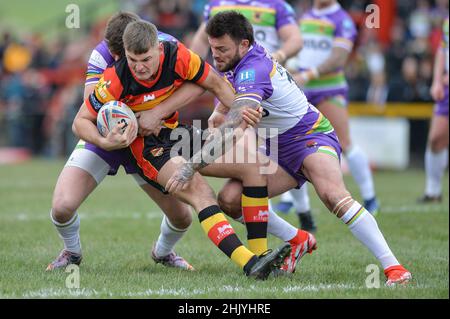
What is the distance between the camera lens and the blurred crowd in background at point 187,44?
17406mm

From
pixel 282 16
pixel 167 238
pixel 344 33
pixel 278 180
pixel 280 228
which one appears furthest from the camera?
pixel 344 33

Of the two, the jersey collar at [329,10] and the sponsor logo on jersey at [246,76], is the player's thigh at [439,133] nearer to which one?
the jersey collar at [329,10]

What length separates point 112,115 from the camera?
5.86m

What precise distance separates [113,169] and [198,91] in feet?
3.04

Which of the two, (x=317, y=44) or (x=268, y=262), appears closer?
(x=268, y=262)

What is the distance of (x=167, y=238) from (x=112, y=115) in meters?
1.31

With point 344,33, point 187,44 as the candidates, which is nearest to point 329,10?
point 344,33

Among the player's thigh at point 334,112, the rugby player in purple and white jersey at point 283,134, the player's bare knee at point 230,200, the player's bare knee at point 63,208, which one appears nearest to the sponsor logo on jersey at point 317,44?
the player's thigh at point 334,112

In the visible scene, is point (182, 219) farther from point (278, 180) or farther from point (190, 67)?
point (190, 67)

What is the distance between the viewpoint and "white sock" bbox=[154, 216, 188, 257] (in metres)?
6.65

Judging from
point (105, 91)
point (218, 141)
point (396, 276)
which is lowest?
point (396, 276)

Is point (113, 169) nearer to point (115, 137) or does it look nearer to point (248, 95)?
point (115, 137)

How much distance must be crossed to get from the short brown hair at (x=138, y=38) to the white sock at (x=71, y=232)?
1.49 m

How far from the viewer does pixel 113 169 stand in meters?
6.45
